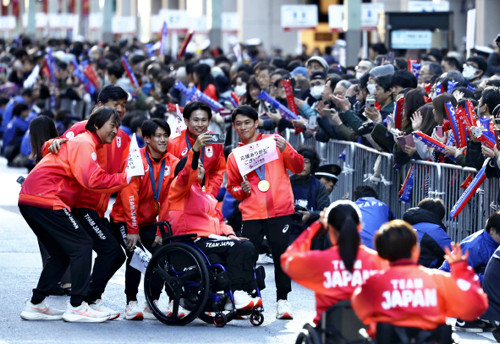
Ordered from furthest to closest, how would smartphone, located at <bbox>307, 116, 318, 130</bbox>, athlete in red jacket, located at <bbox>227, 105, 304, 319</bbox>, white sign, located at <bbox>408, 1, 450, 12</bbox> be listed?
white sign, located at <bbox>408, 1, 450, 12</bbox> → smartphone, located at <bbox>307, 116, 318, 130</bbox> → athlete in red jacket, located at <bbox>227, 105, 304, 319</bbox>

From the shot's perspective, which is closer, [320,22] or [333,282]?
[333,282]

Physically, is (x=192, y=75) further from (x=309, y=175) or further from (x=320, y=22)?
(x=320, y=22)

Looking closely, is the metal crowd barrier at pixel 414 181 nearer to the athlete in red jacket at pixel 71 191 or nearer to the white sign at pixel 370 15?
the athlete in red jacket at pixel 71 191

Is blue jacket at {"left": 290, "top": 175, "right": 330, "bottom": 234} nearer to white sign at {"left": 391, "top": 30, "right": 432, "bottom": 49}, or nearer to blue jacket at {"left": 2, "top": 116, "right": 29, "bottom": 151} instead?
white sign at {"left": 391, "top": 30, "right": 432, "bottom": 49}

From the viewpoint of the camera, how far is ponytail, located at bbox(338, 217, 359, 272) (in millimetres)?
6047

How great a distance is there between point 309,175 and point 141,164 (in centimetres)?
319

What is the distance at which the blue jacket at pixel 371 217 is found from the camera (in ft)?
30.1

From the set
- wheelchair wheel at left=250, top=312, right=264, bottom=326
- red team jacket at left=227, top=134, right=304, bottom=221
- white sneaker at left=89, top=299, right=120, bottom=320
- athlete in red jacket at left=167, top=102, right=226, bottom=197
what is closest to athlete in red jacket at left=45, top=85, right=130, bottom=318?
white sneaker at left=89, top=299, right=120, bottom=320

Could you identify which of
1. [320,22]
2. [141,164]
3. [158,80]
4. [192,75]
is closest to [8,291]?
[141,164]

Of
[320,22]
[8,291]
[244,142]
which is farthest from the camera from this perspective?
[320,22]

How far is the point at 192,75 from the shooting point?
16219 mm

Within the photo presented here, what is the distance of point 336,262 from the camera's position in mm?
6148

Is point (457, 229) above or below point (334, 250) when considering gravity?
below

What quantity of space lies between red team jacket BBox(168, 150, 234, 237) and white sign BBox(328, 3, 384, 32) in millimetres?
15026
